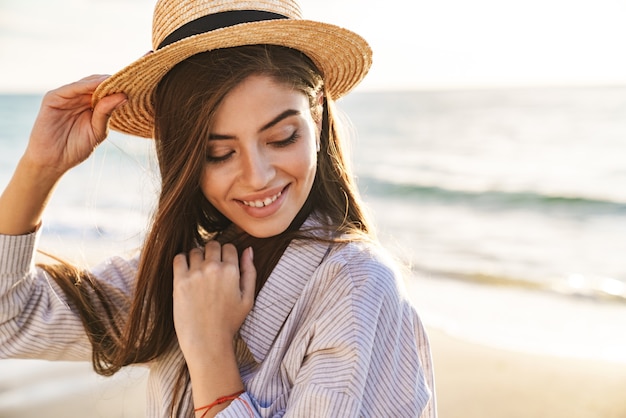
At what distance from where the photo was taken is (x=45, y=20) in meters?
27.9

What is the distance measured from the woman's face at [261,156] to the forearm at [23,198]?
54 cm

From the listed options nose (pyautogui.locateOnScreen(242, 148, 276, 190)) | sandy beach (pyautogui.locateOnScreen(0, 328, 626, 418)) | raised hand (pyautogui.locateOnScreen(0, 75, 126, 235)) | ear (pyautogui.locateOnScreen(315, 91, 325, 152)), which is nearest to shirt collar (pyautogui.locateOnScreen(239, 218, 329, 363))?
nose (pyautogui.locateOnScreen(242, 148, 276, 190))

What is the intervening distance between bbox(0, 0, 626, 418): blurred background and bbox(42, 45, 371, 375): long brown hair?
347 millimetres

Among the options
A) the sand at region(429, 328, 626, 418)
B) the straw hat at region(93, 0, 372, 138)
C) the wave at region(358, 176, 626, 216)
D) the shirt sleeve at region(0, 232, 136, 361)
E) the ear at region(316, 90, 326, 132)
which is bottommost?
the wave at region(358, 176, 626, 216)

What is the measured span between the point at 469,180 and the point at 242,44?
457 inches

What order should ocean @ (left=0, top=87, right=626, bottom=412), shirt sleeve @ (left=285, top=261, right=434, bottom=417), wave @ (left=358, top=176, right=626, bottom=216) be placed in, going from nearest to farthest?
shirt sleeve @ (left=285, top=261, right=434, bottom=417) → ocean @ (left=0, top=87, right=626, bottom=412) → wave @ (left=358, top=176, right=626, bottom=216)

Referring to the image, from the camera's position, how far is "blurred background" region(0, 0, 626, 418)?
195 inches

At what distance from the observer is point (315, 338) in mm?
2057

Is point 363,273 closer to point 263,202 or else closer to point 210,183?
point 263,202

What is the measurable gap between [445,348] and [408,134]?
14.7 meters

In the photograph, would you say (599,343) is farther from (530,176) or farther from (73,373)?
(530,176)

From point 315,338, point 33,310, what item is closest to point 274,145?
point 315,338

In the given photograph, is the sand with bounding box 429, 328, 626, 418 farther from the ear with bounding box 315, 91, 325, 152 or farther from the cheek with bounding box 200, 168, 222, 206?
the cheek with bounding box 200, 168, 222, 206

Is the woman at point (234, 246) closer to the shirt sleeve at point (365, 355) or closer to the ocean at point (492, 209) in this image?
the shirt sleeve at point (365, 355)
